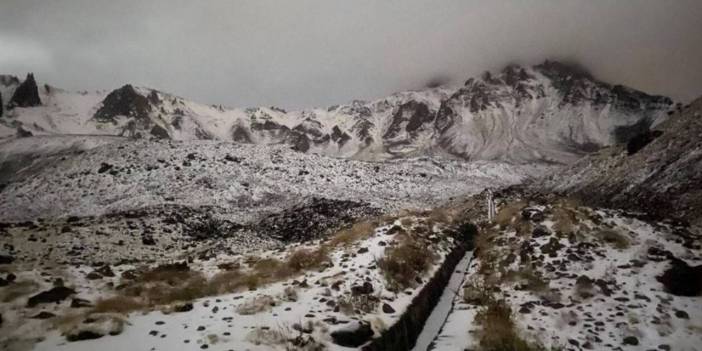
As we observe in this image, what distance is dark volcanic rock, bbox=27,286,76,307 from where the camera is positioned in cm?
1003

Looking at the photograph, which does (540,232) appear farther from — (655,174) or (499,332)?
(655,174)

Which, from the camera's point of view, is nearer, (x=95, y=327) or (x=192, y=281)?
(x=95, y=327)

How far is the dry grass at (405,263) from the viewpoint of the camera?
13.9 metres

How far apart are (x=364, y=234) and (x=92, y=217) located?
20573 mm

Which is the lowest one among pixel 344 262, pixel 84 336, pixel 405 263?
pixel 84 336

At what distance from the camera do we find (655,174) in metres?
24.5

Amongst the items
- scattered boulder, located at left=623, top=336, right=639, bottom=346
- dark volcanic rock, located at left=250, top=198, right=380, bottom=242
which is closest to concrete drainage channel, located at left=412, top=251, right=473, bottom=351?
scattered boulder, located at left=623, top=336, right=639, bottom=346

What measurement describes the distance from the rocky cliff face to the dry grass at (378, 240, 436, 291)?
428 inches

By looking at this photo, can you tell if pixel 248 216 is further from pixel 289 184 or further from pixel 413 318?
pixel 413 318

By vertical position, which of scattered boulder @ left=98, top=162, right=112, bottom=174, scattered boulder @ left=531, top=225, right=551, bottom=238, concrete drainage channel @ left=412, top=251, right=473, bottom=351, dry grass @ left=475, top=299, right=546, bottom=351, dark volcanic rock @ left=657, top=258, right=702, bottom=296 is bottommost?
concrete drainage channel @ left=412, top=251, right=473, bottom=351

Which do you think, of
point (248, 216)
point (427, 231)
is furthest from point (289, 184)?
point (427, 231)

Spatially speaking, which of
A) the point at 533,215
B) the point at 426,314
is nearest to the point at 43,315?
the point at 426,314

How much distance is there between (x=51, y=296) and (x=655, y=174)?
2715 centimetres

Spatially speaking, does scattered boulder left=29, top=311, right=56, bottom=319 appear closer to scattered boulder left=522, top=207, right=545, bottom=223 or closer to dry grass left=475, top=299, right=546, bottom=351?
dry grass left=475, top=299, right=546, bottom=351
